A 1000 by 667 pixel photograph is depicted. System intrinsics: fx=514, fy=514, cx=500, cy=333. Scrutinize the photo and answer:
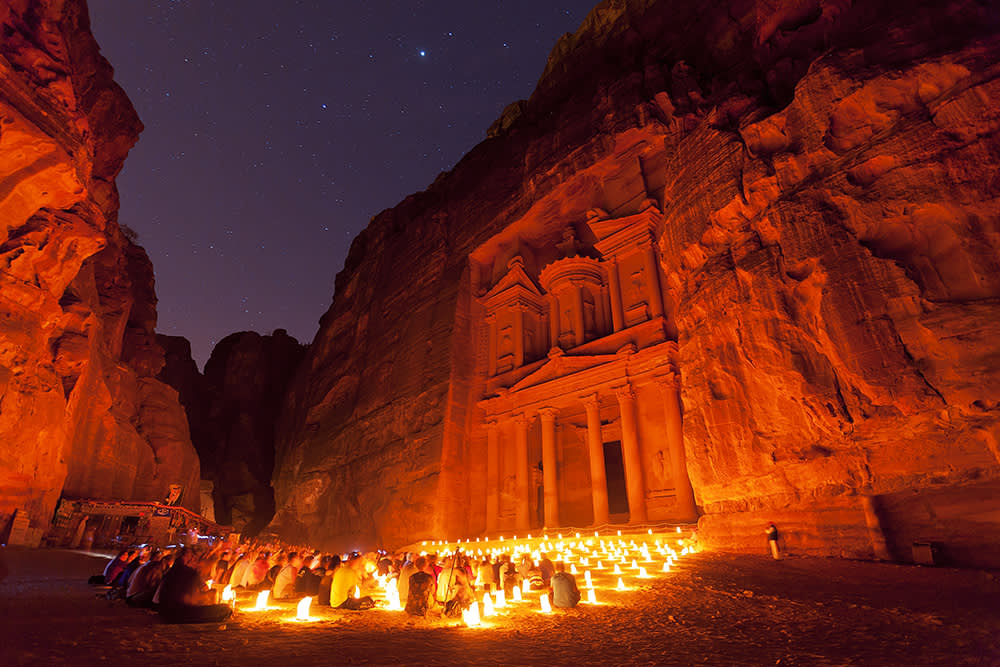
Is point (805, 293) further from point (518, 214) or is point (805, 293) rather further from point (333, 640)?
point (518, 214)

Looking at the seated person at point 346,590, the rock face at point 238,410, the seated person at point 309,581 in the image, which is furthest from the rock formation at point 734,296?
the rock face at point 238,410

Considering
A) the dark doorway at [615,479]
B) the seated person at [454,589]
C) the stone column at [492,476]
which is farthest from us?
the dark doorway at [615,479]

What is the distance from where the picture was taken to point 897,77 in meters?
11.2

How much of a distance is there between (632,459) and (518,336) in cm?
965

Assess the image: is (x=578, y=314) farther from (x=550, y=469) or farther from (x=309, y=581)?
(x=309, y=581)

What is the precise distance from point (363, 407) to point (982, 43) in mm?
28865

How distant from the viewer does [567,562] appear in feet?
45.3

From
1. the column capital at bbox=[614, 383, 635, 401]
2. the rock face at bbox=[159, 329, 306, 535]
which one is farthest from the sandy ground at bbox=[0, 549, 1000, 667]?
the rock face at bbox=[159, 329, 306, 535]

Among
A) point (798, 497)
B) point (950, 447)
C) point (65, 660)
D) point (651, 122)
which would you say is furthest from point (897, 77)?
point (65, 660)

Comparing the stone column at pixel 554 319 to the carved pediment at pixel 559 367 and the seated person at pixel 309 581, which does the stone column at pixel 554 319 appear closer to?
the carved pediment at pixel 559 367

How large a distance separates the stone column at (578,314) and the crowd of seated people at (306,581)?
51.4ft

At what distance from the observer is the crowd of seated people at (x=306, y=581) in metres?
7.19

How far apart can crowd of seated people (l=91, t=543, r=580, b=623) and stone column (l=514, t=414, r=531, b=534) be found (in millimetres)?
12322

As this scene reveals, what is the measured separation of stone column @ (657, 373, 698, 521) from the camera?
60.3 feet
